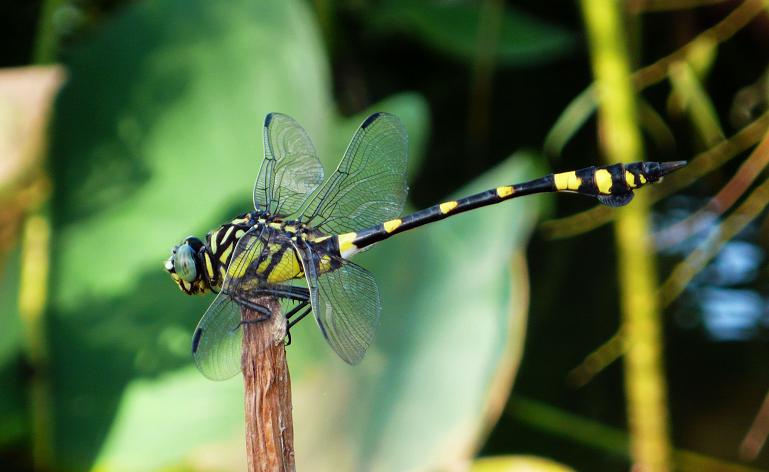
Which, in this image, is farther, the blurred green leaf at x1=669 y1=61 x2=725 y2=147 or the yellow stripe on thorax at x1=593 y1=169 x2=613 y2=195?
the blurred green leaf at x1=669 y1=61 x2=725 y2=147

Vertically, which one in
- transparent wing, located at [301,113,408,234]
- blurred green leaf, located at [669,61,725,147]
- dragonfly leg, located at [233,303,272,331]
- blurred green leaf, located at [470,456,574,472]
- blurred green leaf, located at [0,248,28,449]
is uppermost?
blurred green leaf, located at [669,61,725,147]

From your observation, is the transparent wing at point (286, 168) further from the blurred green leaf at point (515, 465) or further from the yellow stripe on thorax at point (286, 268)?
the blurred green leaf at point (515, 465)

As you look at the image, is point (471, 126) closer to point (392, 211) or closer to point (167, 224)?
point (167, 224)

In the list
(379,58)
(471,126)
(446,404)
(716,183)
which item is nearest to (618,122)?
(446,404)

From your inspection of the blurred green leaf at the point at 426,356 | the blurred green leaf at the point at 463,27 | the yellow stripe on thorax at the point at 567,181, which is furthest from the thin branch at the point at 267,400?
the blurred green leaf at the point at 463,27

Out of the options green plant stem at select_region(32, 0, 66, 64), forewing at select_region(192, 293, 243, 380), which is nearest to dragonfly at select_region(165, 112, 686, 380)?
forewing at select_region(192, 293, 243, 380)

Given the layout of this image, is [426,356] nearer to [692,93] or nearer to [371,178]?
[371,178]

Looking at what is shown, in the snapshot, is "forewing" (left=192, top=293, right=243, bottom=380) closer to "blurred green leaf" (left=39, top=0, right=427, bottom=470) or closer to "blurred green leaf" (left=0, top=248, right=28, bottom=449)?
"blurred green leaf" (left=39, top=0, right=427, bottom=470)

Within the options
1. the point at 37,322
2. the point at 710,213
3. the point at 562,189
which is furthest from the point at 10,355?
the point at 710,213
